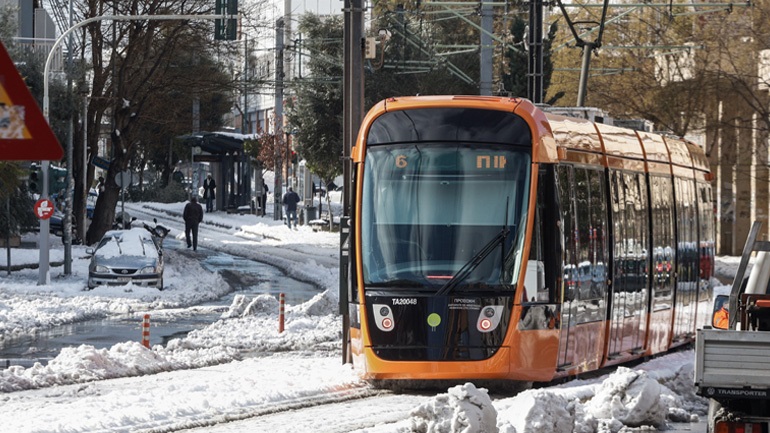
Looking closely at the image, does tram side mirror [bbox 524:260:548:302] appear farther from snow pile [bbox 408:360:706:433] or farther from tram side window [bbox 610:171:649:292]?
tram side window [bbox 610:171:649:292]

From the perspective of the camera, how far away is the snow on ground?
11.7 metres

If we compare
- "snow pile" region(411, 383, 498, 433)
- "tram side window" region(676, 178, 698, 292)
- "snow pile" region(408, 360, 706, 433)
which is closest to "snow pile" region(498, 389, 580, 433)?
"snow pile" region(408, 360, 706, 433)

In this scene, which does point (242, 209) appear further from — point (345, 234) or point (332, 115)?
point (345, 234)

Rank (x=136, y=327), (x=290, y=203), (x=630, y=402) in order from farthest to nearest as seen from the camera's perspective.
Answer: (x=290, y=203)
(x=136, y=327)
(x=630, y=402)

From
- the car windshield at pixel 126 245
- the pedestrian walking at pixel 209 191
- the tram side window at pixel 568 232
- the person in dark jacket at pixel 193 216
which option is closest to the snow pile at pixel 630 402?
the tram side window at pixel 568 232

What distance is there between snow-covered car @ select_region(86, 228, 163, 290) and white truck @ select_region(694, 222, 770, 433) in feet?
87.8

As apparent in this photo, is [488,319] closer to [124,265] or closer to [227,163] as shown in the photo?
[124,265]

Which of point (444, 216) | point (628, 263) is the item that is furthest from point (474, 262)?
point (628, 263)

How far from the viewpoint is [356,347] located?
15.3 meters

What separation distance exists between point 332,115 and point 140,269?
32942 mm

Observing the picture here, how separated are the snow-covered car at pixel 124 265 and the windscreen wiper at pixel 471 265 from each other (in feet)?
68.9

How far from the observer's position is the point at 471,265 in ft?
48.8

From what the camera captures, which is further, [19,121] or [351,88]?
[351,88]

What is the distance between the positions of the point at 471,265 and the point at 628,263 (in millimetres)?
3918
